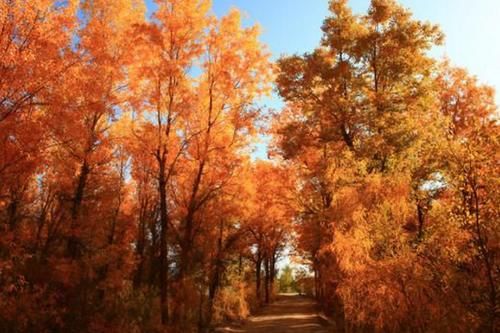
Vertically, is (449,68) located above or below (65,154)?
above

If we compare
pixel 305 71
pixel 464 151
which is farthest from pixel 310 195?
pixel 464 151

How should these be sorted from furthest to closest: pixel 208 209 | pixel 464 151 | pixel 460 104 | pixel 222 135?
1. pixel 460 104
2. pixel 208 209
3. pixel 222 135
4. pixel 464 151

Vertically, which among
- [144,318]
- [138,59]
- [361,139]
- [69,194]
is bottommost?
[144,318]

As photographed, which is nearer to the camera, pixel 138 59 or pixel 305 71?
pixel 138 59

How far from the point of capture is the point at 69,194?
64.8ft

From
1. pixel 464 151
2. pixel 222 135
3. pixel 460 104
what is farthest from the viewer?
pixel 460 104

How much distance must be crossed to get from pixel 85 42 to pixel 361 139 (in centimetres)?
1037

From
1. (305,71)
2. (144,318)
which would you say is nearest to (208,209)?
(144,318)

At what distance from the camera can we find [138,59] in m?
15.1

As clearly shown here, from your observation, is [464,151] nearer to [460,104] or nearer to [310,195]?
[310,195]

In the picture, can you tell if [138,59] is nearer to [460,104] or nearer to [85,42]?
[85,42]

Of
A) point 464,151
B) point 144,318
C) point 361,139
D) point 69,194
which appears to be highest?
point 361,139

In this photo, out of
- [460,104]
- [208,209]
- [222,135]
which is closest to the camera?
[222,135]

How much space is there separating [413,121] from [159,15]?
927 cm
